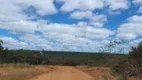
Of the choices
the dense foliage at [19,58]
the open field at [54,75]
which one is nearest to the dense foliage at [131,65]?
the open field at [54,75]

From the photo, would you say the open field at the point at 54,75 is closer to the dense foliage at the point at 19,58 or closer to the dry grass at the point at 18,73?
the dry grass at the point at 18,73

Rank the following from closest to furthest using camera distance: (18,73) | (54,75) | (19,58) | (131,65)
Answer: (131,65) → (54,75) → (18,73) → (19,58)

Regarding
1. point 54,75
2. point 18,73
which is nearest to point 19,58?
point 18,73

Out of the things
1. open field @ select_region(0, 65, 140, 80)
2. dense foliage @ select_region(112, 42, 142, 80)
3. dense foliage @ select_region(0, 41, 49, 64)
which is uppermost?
dense foliage @ select_region(0, 41, 49, 64)

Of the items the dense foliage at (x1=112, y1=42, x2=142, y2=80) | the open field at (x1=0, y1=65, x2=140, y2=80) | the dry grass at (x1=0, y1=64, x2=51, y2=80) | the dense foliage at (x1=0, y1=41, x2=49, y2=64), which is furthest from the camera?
the dense foliage at (x1=0, y1=41, x2=49, y2=64)

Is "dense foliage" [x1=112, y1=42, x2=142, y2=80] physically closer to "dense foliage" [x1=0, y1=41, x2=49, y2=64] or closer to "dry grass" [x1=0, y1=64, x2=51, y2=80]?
"dry grass" [x1=0, y1=64, x2=51, y2=80]

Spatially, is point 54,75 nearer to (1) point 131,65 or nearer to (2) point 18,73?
(2) point 18,73

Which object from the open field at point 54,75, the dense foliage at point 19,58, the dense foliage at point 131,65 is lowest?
the open field at point 54,75

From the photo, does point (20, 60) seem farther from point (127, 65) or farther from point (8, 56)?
point (127, 65)

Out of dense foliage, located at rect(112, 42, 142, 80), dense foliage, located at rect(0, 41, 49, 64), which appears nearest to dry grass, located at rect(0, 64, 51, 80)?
dense foliage, located at rect(112, 42, 142, 80)

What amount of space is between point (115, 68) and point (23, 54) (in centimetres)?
7569

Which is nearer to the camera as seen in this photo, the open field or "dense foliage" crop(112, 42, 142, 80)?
"dense foliage" crop(112, 42, 142, 80)

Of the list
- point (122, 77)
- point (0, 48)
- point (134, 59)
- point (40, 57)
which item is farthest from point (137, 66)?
point (40, 57)

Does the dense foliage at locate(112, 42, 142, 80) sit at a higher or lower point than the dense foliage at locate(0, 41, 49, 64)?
lower
